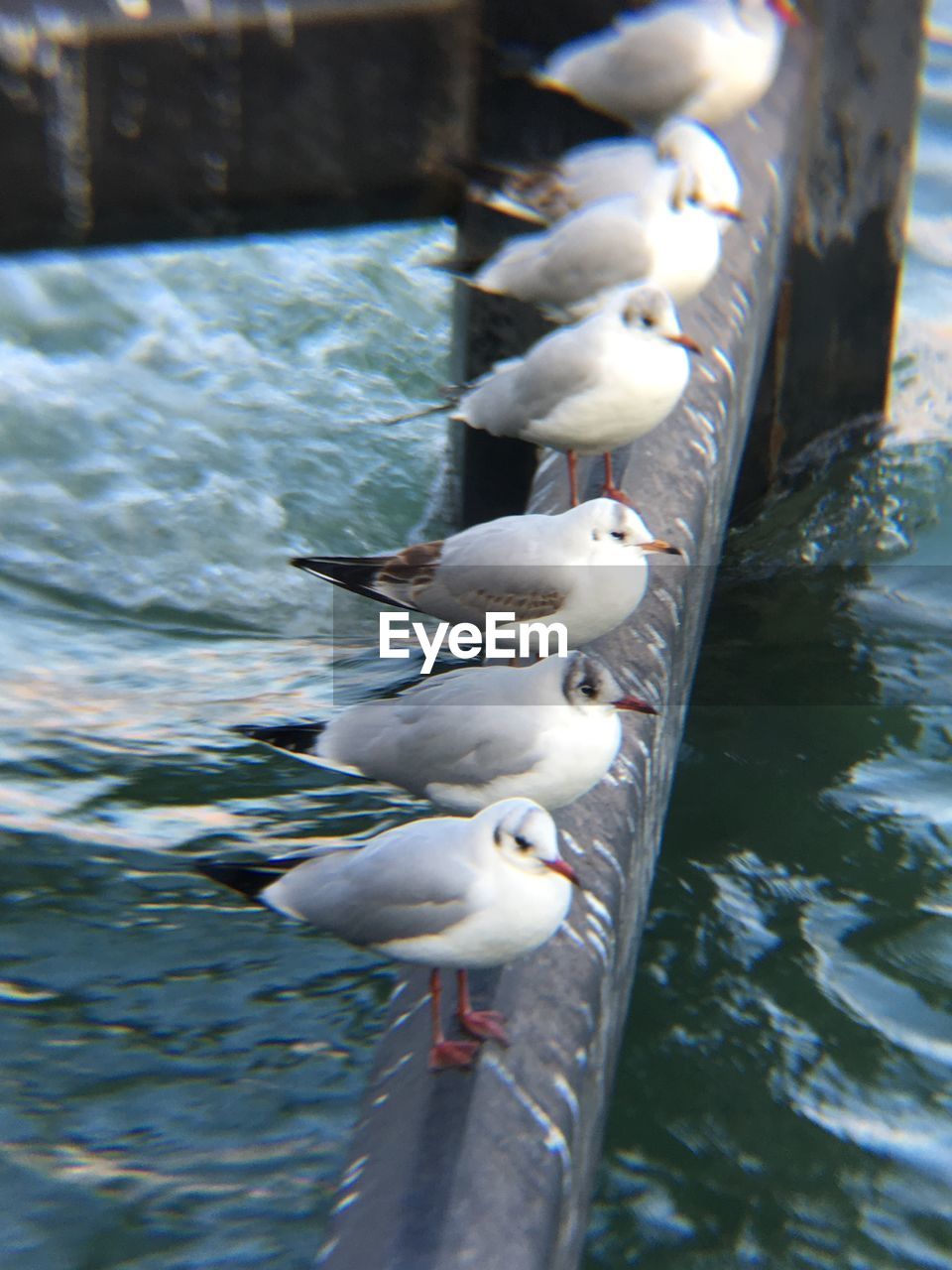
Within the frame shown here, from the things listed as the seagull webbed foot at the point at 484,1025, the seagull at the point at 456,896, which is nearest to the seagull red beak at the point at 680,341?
the seagull at the point at 456,896

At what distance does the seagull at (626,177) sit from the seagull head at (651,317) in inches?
19.2

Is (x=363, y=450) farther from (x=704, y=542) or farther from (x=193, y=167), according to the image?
(x=704, y=542)

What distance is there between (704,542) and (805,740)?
1.44 meters

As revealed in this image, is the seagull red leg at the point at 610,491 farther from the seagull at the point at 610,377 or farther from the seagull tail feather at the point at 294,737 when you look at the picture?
the seagull tail feather at the point at 294,737

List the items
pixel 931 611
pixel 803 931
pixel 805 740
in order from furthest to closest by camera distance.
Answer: pixel 931 611 → pixel 805 740 → pixel 803 931

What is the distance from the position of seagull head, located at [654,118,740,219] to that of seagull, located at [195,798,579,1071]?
1.98 metres

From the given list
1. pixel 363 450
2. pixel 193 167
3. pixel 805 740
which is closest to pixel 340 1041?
pixel 805 740

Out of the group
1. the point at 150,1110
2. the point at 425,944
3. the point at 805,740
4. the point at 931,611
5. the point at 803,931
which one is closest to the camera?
the point at 425,944

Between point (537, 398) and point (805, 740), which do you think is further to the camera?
point (805, 740)

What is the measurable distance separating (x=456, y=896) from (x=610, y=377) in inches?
53.2

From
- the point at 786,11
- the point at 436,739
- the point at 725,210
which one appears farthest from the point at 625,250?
the point at 786,11

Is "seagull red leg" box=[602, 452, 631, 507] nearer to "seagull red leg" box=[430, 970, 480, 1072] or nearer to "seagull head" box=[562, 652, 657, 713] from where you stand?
"seagull head" box=[562, 652, 657, 713]

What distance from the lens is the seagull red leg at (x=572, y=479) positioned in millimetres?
3318

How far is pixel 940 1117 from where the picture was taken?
3.33 meters
